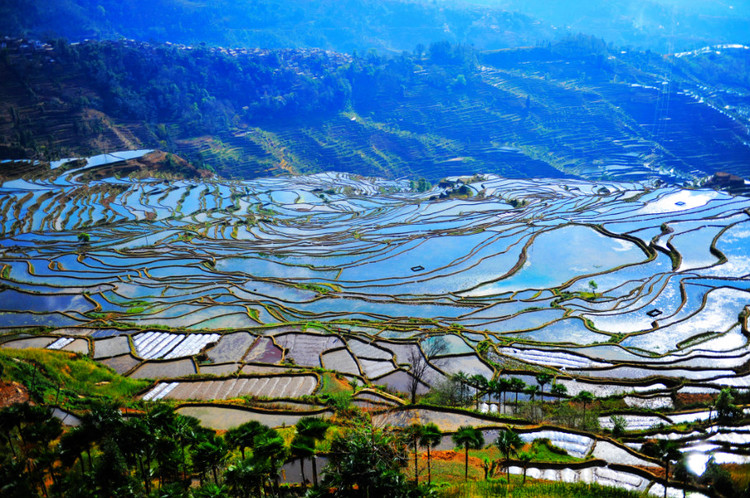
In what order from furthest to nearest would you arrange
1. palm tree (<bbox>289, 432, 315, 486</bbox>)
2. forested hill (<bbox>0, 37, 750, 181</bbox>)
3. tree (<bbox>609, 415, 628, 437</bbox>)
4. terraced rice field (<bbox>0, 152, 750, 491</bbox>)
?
forested hill (<bbox>0, 37, 750, 181</bbox>) < terraced rice field (<bbox>0, 152, 750, 491</bbox>) < tree (<bbox>609, 415, 628, 437</bbox>) < palm tree (<bbox>289, 432, 315, 486</bbox>)

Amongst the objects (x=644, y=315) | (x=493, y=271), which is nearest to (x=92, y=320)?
(x=493, y=271)

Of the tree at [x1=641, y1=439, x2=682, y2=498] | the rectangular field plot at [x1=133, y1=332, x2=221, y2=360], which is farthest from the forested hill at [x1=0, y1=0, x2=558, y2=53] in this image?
the tree at [x1=641, y1=439, x2=682, y2=498]

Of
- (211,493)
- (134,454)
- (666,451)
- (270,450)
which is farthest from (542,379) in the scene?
(134,454)

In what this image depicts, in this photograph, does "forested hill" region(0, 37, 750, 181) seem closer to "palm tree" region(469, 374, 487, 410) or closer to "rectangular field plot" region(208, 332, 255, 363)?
"rectangular field plot" region(208, 332, 255, 363)

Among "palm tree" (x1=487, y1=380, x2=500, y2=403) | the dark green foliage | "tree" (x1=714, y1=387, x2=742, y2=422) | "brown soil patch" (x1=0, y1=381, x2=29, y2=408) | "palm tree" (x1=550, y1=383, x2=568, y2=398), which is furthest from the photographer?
"palm tree" (x1=487, y1=380, x2=500, y2=403)

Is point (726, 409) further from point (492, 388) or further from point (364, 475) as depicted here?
point (364, 475)

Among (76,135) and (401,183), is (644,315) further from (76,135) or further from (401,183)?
(76,135)

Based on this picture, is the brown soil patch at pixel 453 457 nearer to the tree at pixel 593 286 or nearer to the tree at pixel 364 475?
the tree at pixel 364 475

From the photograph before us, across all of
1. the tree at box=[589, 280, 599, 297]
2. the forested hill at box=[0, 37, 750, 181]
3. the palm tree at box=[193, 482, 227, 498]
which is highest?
the forested hill at box=[0, 37, 750, 181]

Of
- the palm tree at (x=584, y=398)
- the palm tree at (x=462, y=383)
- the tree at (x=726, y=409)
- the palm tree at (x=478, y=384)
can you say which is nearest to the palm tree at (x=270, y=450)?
the palm tree at (x=462, y=383)
